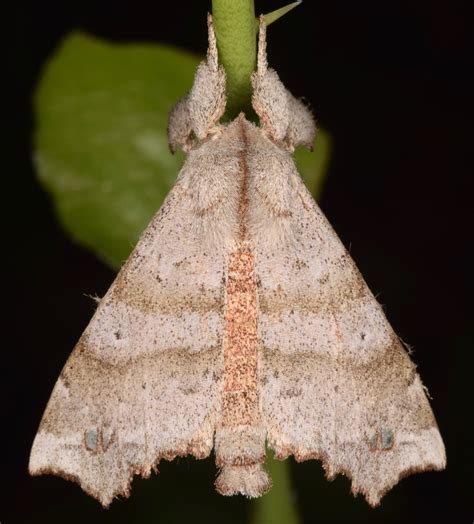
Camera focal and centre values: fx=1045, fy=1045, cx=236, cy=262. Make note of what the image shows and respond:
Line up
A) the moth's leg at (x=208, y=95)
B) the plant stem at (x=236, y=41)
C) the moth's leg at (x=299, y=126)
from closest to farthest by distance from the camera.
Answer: the plant stem at (x=236, y=41), the moth's leg at (x=208, y=95), the moth's leg at (x=299, y=126)

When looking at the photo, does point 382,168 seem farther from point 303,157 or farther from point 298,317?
point 298,317

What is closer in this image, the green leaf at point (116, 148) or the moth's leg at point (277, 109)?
the moth's leg at point (277, 109)

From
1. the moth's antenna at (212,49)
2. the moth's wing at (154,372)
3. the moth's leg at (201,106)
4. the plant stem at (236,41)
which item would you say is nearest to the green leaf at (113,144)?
the moth's leg at (201,106)

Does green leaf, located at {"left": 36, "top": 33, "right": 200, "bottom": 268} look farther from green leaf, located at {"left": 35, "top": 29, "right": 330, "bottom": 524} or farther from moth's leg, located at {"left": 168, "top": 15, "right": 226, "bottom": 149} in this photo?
moth's leg, located at {"left": 168, "top": 15, "right": 226, "bottom": 149}

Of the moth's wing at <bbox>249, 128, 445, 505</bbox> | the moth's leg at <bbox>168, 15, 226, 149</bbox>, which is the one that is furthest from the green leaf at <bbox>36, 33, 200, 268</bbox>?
the moth's wing at <bbox>249, 128, 445, 505</bbox>

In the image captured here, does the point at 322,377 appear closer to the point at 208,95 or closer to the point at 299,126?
the point at 299,126

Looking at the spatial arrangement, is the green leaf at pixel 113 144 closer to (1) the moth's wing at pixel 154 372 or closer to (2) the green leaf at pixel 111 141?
(2) the green leaf at pixel 111 141

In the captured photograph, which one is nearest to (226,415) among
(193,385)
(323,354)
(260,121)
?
(193,385)
